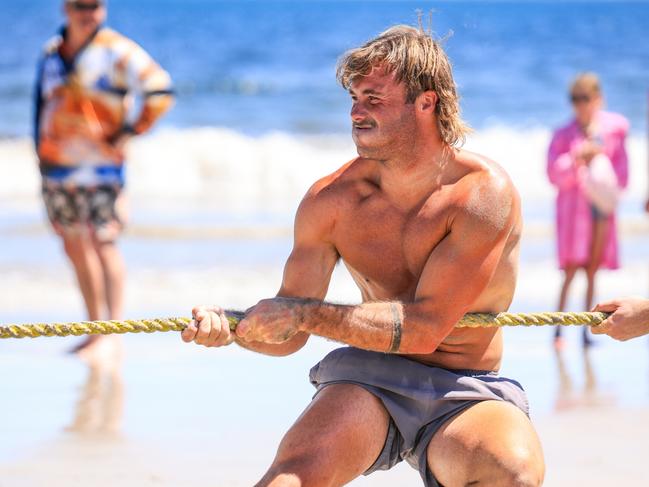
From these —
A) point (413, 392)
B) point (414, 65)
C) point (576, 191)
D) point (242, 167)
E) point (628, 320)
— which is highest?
point (414, 65)

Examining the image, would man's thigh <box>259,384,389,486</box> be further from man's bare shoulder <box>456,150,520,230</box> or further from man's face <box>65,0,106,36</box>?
man's face <box>65,0,106,36</box>

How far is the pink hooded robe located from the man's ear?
4130mm

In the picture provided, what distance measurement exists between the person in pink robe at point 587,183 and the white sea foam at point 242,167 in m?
5.00

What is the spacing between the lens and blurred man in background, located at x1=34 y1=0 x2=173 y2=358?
6.35 m

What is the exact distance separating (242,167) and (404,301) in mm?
12960

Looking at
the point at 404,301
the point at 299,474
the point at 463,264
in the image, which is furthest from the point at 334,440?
the point at 463,264

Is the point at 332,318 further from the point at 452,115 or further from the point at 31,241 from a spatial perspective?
the point at 31,241

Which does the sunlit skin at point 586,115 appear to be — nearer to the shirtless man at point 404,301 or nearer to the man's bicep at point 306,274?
the shirtless man at point 404,301

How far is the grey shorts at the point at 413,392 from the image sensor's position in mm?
3197

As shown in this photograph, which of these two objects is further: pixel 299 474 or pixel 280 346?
pixel 280 346

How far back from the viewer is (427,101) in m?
3.23

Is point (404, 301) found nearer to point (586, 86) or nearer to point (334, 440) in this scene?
point (334, 440)

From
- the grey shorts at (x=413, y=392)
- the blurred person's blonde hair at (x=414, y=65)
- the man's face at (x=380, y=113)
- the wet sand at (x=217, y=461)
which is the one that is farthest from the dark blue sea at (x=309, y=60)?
the wet sand at (x=217, y=461)

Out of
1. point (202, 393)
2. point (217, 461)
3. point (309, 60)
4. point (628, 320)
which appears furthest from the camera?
point (309, 60)
